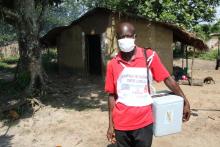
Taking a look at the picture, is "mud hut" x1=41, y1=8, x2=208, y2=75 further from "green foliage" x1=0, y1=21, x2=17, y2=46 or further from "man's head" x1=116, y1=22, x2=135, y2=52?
"man's head" x1=116, y1=22, x2=135, y2=52

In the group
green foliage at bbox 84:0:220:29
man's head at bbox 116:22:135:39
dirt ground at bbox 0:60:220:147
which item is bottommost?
dirt ground at bbox 0:60:220:147

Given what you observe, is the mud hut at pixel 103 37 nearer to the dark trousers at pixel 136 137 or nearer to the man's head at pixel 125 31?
the man's head at pixel 125 31

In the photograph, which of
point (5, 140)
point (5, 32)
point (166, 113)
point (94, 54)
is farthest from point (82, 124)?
point (5, 32)

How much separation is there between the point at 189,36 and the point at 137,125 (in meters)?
12.4

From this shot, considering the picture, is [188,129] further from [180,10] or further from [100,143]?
[180,10]

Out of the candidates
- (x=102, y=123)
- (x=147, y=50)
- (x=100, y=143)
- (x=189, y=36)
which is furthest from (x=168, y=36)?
(x=147, y=50)

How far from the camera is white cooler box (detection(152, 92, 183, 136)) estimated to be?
3.59 m

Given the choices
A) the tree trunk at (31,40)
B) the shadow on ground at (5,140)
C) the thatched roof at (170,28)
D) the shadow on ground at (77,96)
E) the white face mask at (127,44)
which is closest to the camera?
the white face mask at (127,44)

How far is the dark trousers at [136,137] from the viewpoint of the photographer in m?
3.51

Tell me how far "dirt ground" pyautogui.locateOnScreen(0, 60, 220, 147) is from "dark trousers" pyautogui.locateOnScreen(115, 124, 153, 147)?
11.3ft

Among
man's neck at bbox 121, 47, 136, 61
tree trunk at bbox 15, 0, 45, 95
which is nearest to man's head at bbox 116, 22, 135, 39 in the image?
man's neck at bbox 121, 47, 136, 61

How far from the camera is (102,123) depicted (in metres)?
8.49

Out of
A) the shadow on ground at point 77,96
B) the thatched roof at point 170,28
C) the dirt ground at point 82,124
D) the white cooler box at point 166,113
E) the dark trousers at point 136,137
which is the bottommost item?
the dirt ground at point 82,124

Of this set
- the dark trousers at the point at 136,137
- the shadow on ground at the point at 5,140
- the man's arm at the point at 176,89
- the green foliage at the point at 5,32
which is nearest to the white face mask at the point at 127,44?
the man's arm at the point at 176,89
